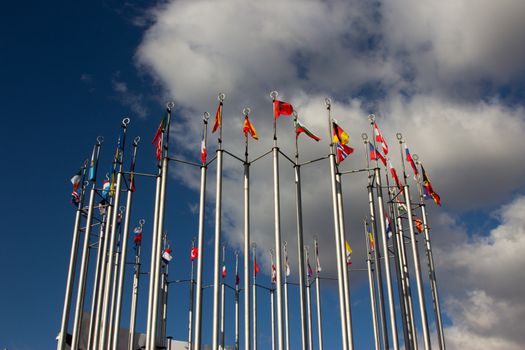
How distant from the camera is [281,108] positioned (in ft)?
87.0

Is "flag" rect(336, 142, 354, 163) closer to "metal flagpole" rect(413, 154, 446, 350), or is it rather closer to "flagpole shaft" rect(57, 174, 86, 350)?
"metal flagpole" rect(413, 154, 446, 350)

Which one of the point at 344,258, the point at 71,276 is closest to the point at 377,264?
the point at 344,258

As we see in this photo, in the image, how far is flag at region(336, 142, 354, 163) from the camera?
27125 mm

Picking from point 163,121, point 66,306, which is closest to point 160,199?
point 163,121

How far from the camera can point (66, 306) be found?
2825 centimetres

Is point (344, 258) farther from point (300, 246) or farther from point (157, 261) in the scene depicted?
point (157, 261)

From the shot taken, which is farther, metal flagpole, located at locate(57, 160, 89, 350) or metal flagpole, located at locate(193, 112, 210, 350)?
metal flagpole, located at locate(57, 160, 89, 350)

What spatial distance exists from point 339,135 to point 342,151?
3.27 ft

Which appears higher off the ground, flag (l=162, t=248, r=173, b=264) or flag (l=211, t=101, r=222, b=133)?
flag (l=211, t=101, r=222, b=133)

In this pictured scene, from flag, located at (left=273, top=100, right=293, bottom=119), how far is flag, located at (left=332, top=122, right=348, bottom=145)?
2382 millimetres

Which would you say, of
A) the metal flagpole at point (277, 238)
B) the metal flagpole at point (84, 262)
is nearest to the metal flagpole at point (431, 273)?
the metal flagpole at point (277, 238)

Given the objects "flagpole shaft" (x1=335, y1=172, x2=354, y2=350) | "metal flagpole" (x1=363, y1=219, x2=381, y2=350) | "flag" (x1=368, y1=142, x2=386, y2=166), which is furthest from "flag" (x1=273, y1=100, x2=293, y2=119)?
"metal flagpole" (x1=363, y1=219, x2=381, y2=350)

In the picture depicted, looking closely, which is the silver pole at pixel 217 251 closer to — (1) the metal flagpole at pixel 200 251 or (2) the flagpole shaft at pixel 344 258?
(1) the metal flagpole at pixel 200 251

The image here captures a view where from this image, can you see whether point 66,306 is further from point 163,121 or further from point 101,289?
point 163,121
